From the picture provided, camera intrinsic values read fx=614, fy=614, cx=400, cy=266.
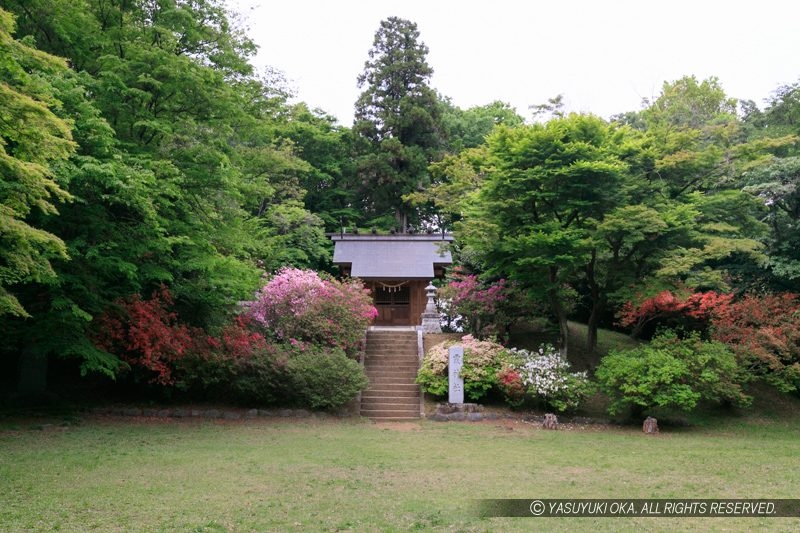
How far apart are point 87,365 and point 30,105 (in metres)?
6.33

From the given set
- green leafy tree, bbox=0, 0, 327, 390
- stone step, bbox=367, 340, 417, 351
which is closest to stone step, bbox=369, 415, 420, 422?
stone step, bbox=367, 340, 417, 351

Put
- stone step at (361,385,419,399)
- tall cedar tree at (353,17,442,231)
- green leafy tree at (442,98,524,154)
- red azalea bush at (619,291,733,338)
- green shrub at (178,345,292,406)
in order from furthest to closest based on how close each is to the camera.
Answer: green leafy tree at (442,98,524,154) → tall cedar tree at (353,17,442,231) → stone step at (361,385,419,399) → red azalea bush at (619,291,733,338) → green shrub at (178,345,292,406)

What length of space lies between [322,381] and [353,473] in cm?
654

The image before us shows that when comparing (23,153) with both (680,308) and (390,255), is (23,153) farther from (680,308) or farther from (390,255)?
(390,255)

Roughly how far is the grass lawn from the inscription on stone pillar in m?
1.25

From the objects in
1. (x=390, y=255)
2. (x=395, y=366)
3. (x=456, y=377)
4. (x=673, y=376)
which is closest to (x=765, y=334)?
(x=673, y=376)

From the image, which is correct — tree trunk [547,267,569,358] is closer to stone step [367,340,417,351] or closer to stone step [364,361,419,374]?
stone step [364,361,419,374]

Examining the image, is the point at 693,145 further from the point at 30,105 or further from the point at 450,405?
the point at 30,105

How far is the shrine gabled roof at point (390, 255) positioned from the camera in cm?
2619

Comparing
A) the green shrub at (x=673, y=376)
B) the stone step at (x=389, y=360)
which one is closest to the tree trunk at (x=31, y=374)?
the stone step at (x=389, y=360)

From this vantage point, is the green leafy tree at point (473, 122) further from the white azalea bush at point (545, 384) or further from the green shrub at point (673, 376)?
the green shrub at point (673, 376)

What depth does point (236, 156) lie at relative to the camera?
16.4 metres

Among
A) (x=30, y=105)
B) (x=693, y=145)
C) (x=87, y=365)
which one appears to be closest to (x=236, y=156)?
(x=87, y=365)

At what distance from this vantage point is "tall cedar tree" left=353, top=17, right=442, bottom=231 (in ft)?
106
